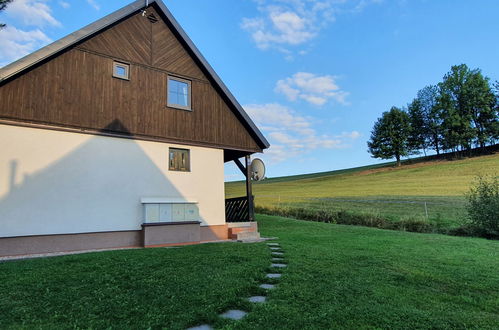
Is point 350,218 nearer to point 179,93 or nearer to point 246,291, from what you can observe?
point 179,93

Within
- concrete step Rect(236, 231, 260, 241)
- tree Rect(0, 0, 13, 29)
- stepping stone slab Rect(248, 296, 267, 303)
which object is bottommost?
stepping stone slab Rect(248, 296, 267, 303)

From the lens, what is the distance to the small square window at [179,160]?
10047 millimetres

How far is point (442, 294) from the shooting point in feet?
13.7

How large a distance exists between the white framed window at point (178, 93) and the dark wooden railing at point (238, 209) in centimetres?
439

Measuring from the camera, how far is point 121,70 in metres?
9.27

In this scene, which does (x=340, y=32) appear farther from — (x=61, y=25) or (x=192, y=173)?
(x=61, y=25)

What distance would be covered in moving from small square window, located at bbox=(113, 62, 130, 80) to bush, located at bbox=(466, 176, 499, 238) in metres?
13.4

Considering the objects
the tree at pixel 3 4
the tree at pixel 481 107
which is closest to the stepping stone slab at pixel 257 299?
the tree at pixel 3 4

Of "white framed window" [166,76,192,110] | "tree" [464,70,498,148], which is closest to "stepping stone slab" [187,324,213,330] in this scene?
"white framed window" [166,76,192,110]

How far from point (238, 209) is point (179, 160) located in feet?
12.5

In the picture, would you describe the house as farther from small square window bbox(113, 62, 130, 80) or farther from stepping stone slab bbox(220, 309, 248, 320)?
stepping stone slab bbox(220, 309, 248, 320)

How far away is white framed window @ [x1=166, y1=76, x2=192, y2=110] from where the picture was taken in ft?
33.5

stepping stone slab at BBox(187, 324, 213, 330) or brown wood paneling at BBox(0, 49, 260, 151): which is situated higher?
brown wood paneling at BBox(0, 49, 260, 151)

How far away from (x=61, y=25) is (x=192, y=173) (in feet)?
25.1
